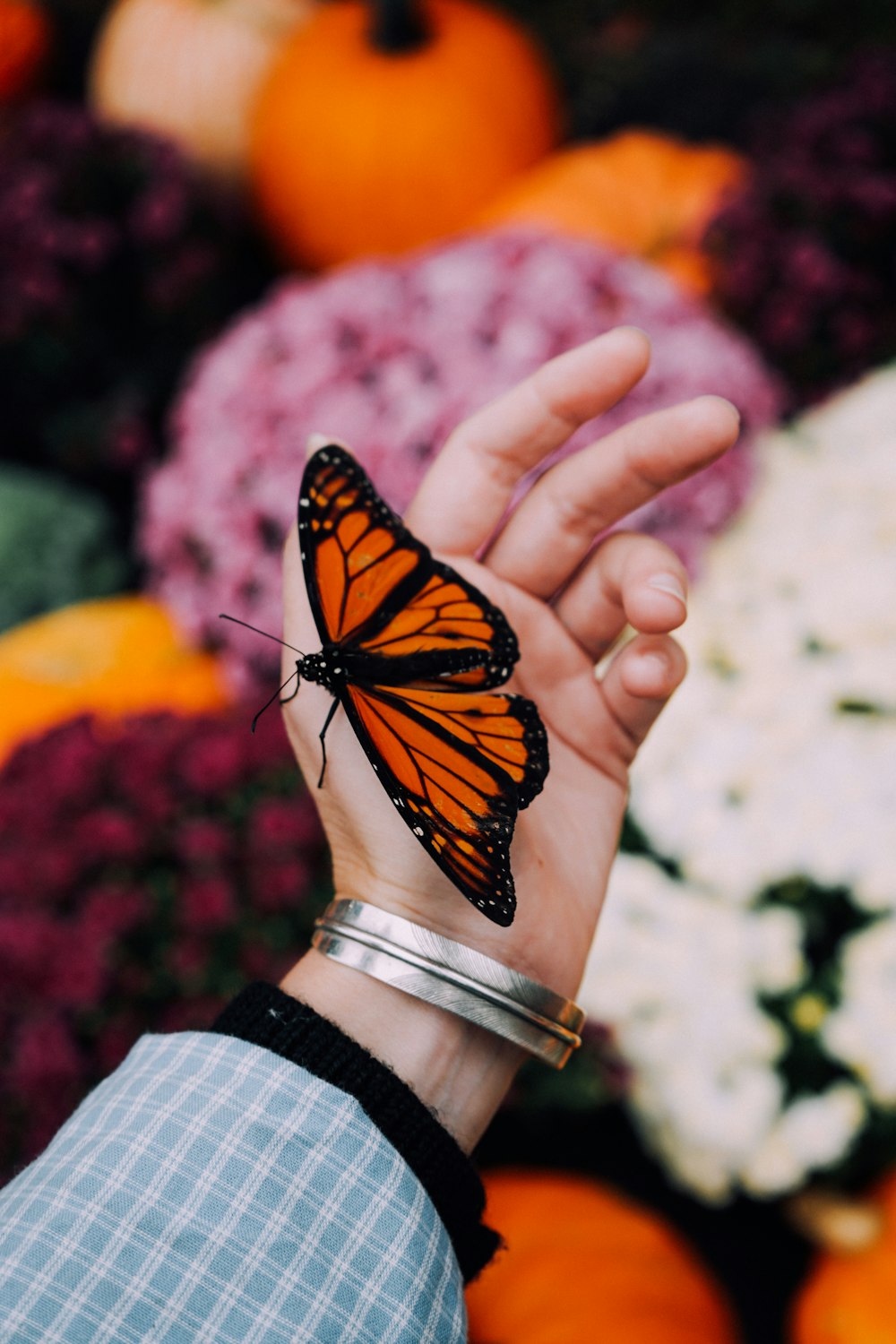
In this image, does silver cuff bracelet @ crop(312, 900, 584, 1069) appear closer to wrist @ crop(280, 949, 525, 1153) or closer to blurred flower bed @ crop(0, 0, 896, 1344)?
wrist @ crop(280, 949, 525, 1153)

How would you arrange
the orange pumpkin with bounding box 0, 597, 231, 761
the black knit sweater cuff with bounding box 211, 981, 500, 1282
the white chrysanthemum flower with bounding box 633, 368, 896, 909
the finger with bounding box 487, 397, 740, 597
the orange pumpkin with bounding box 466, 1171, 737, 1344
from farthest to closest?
1. the orange pumpkin with bounding box 0, 597, 231, 761
2. the white chrysanthemum flower with bounding box 633, 368, 896, 909
3. the orange pumpkin with bounding box 466, 1171, 737, 1344
4. the finger with bounding box 487, 397, 740, 597
5. the black knit sweater cuff with bounding box 211, 981, 500, 1282

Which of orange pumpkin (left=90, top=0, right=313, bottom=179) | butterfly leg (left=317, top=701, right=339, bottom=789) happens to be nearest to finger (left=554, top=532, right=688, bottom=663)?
butterfly leg (left=317, top=701, right=339, bottom=789)

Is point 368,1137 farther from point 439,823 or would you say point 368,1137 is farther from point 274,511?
point 274,511

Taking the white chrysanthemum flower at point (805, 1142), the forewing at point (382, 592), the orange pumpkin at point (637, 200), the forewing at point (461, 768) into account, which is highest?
the orange pumpkin at point (637, 200)

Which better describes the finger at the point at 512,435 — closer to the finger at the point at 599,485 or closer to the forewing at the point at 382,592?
the finger at the point at 599,485

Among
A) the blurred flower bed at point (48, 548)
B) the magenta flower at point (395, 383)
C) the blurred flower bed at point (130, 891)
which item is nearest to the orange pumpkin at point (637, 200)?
the magenta flower at point (395, 383)

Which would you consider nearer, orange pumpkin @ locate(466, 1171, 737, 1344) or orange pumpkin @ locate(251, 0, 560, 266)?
orange pumpkin @ locate(466, 1171, 737, 1344)

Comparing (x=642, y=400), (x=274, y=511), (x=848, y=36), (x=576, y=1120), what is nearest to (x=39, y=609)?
(x=274, y=511)

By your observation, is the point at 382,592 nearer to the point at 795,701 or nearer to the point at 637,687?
the point at 637,687
